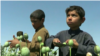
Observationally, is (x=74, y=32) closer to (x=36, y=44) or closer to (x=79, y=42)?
(x=79, y=42)

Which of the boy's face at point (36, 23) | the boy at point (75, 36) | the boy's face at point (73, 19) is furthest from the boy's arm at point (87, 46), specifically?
the boy's face at point (36, 23)

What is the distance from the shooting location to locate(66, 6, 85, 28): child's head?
3.66ft

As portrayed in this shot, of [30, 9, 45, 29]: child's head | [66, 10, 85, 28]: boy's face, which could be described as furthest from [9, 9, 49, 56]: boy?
[66, 10, 85, 28]: boy's face

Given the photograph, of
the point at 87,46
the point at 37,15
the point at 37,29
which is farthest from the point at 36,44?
the point at 87,46

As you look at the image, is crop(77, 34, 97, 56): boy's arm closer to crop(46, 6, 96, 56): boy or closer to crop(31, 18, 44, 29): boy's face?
crop(46, 6, 96, 56): boy

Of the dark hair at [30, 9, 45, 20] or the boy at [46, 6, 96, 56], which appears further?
the dark hair at [30, 9, 45, 20]

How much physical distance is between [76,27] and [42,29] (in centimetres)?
42

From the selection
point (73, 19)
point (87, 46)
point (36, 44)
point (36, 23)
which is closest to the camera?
point (87, 46)

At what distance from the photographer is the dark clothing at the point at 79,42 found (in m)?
0.97

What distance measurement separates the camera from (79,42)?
1076mm

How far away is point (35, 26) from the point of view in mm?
1489

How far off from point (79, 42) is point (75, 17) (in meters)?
0.20

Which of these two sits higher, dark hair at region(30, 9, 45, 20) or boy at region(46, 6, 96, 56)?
dark hair at region(30, 9, 45, 20)

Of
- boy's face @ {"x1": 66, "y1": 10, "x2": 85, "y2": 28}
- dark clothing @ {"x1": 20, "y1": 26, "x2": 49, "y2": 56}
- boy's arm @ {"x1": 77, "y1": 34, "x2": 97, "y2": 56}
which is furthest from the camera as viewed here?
dark clothing @ {"x1": 20, "y1": 26, "x2": 49, "y2": 56}
